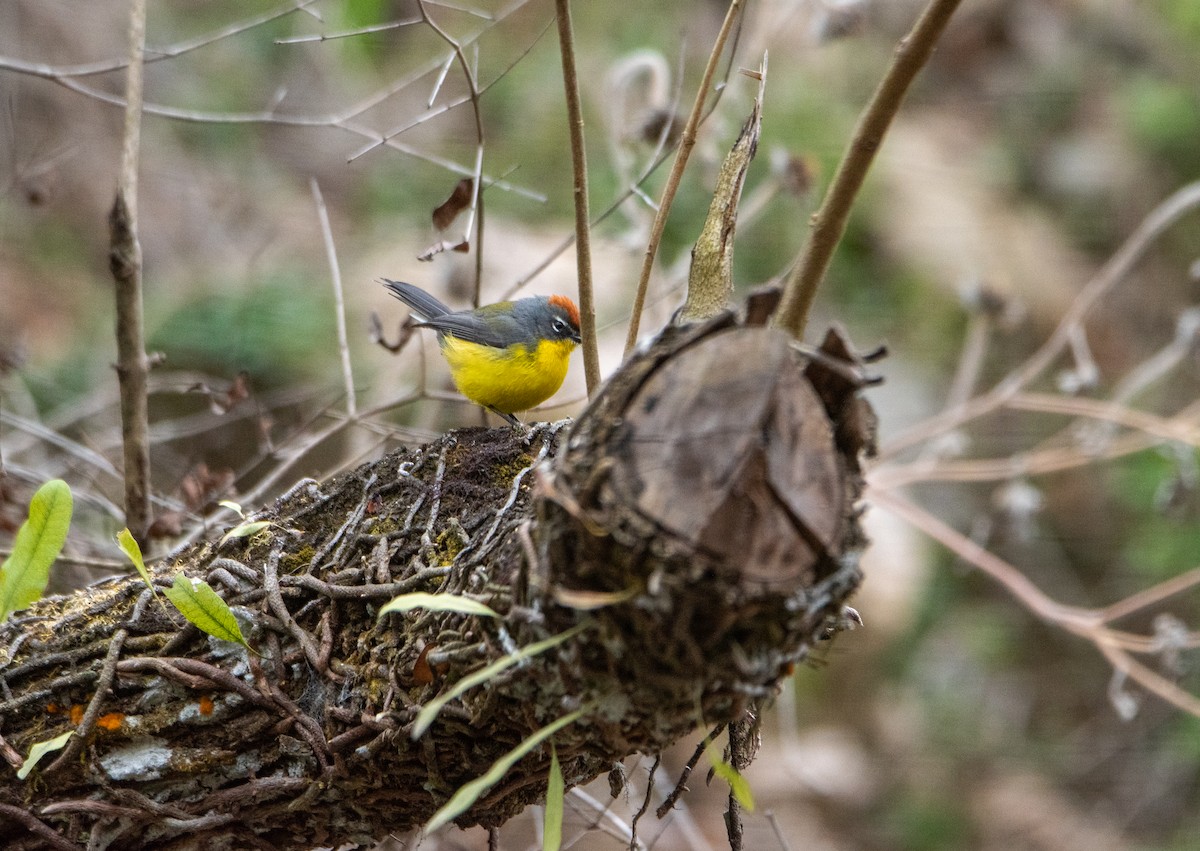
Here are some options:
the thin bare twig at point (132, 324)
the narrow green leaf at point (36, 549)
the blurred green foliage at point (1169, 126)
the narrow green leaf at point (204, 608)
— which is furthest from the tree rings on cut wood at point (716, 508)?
the blurred green foliage at point (1169, 126)

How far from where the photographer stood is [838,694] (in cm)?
745

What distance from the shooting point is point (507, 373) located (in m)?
4.01

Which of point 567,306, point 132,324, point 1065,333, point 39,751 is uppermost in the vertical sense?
point 1065,333

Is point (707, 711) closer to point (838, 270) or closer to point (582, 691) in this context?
point (582, 691)

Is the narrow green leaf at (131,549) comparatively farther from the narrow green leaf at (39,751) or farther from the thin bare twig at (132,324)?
the thin bare twig at (132,324)

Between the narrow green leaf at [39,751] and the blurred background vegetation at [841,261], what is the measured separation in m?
3.39

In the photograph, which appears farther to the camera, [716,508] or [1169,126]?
[1169,126]

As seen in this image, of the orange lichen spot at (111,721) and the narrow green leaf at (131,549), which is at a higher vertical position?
the narrow green leaf at (131,549)

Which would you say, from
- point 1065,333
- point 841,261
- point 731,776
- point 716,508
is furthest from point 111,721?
point 841,261

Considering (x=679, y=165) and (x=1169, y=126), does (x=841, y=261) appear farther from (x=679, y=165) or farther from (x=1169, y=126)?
(x=679, y=165)

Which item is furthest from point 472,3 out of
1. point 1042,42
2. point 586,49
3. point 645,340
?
point 645,340

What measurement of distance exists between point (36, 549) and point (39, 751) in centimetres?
48

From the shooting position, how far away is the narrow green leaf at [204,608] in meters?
1.92

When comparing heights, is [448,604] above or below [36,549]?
above
